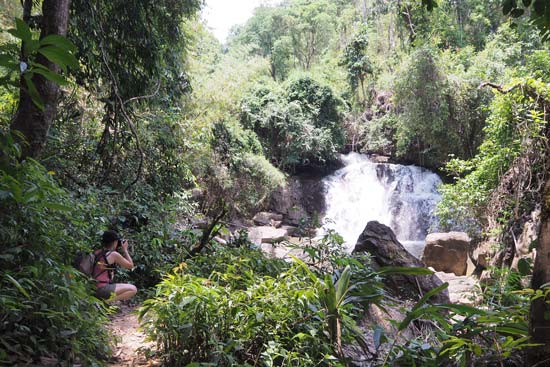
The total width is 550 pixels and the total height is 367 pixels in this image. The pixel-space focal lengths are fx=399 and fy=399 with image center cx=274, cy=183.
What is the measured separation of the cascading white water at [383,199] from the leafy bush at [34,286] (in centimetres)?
1181

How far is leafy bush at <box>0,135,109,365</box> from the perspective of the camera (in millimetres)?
1841

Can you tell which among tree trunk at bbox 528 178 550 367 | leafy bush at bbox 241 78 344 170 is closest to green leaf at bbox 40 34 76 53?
tree trunk at bbox 528 178 550 367

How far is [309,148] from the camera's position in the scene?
16.3m

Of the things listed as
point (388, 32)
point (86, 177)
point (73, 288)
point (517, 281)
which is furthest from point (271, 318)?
point (388, 32)

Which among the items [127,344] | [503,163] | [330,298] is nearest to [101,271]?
[127,344]

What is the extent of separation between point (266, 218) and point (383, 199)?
4583 millimetres

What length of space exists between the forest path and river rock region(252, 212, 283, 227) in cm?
1084

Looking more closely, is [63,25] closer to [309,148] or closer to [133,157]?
[133,157]

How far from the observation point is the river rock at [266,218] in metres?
15.0

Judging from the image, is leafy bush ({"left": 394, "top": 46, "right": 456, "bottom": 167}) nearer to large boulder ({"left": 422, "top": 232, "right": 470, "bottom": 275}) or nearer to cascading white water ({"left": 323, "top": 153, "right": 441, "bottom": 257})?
cascading white water ({"left": 323, "top": 153, "right": 441, "bottom": 257})

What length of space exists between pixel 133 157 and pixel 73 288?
4.74 meters

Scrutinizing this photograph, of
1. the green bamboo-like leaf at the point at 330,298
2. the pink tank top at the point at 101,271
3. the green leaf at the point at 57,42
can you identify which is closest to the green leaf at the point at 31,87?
the green leaf at the point at 57,42

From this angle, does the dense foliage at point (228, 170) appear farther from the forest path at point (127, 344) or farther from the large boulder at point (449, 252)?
the large boulder at point (449, 252)

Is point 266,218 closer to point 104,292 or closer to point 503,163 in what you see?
point 503,163
